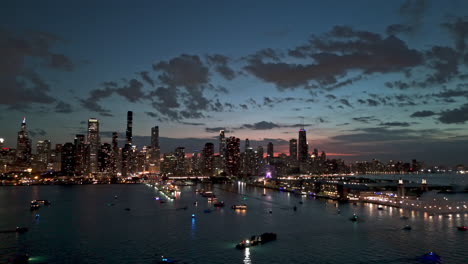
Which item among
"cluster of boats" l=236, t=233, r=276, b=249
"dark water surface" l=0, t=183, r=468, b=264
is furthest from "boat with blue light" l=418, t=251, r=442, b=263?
"cluster of boats" l=236, t=233, r=276, b=249

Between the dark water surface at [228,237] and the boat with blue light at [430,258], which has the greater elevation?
the boat with blue light at [430,258]

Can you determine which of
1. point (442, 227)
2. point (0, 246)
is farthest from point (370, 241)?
point (0, 246)

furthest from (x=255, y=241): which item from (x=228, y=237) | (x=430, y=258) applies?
(x=430, y=258)

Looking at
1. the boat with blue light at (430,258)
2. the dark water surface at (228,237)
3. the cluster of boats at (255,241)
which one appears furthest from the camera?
the cluster of boats at (255,241)

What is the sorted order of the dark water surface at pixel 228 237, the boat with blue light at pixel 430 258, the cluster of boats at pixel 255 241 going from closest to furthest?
the boat with blue light at pixel 430 258 < the dark water surface at pixel 228 237 < the cluster of boats at pixel 255 241

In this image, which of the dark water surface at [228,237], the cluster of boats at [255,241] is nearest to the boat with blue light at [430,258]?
the dark water surface at [228,237]

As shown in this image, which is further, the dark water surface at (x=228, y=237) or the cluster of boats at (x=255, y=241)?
the cluster of boats at (x=255, y=241)

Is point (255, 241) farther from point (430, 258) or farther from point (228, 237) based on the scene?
point (430, 258)

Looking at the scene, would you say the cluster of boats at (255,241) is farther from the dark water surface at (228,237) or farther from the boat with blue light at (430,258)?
the boat with blue light at (430,258)

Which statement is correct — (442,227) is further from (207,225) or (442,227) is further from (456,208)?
(207,225)
